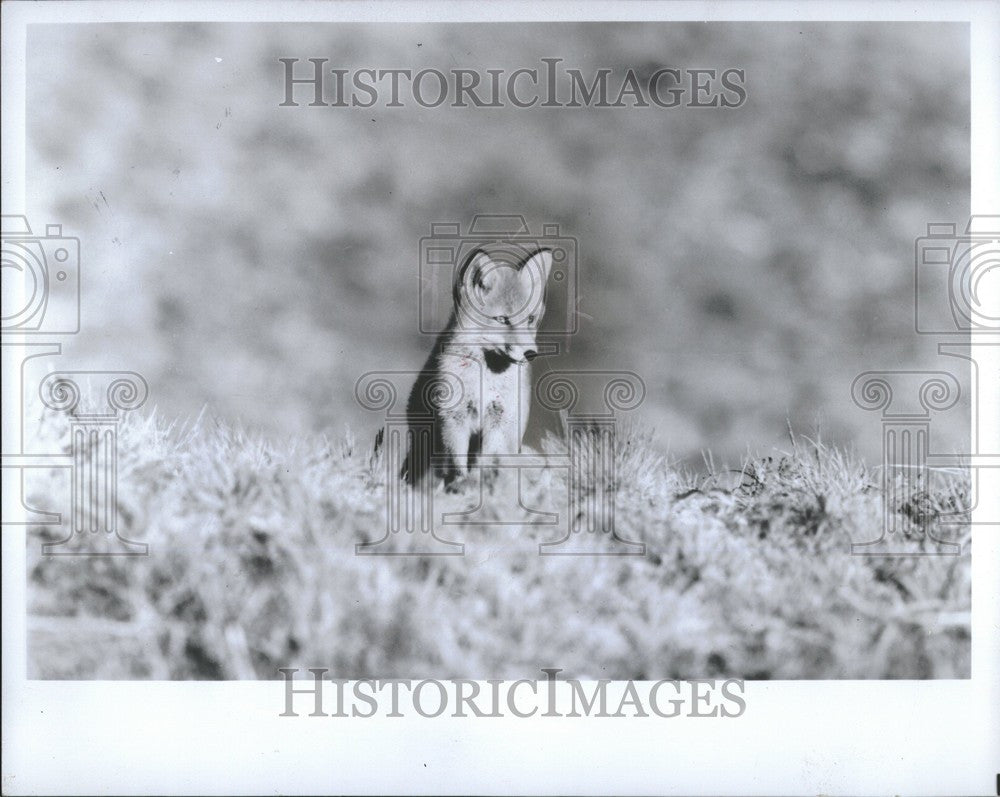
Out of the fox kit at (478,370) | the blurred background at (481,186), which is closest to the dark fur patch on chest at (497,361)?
the fox kit at (478,370)

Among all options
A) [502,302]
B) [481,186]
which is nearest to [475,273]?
[502,302]

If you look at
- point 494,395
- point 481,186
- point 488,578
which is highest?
point 481,186

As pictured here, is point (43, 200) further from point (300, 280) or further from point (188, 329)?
point (300, 280)

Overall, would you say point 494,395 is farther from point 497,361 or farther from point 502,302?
point 502,302

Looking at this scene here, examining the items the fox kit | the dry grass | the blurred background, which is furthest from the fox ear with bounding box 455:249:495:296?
the dry grass

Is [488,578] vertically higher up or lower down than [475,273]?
lower down

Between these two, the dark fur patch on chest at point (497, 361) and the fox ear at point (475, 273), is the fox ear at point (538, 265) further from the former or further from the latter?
the dark fur patch on chest at point (497, 361)

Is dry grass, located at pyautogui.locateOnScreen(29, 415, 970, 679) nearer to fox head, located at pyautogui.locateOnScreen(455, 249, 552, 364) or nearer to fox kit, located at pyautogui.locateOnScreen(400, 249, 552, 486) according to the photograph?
fox kit, located at pyautogui.locateOnScreen(400, 249, 552, 486)
